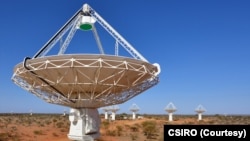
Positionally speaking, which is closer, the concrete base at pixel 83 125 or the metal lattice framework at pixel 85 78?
the metal lattice framework at pixel 85 78

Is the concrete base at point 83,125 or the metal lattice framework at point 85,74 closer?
the metal lattice framework at point 85,74

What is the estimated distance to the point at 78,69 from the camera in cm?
2111

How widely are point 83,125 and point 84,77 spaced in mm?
4853

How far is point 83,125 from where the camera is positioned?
82.2ft

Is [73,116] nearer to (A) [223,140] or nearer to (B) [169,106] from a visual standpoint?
(A) [223,140]

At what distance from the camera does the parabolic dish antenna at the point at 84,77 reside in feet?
68.2

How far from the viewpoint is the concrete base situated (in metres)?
24.9

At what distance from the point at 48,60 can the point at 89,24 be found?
686cm

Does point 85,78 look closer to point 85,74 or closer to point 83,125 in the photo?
point 85,74

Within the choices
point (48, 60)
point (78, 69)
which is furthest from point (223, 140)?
point (48, 60)

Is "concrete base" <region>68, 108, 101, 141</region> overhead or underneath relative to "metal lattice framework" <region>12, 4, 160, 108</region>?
underneath

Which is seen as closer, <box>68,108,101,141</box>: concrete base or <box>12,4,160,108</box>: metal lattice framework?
<box>12,4,160,108</box>: metal lattice framework

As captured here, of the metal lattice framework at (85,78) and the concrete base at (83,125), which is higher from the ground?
the metal lattice framework at (85,78)

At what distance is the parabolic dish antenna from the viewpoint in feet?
68.2
